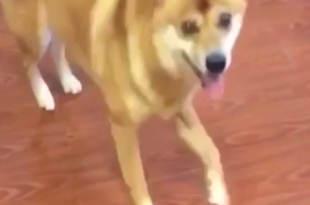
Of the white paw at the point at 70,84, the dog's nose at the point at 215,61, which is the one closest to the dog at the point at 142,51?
the dog's nose at the point at 215,61

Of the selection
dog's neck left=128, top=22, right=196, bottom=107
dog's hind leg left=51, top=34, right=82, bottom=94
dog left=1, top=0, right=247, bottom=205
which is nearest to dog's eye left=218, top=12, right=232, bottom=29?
dog left=1, top=0, right=247, bottom=205

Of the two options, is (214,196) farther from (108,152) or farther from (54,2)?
(54,2)

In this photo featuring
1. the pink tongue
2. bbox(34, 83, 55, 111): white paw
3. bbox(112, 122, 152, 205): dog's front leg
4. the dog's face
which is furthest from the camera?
bbox(34, 83, 55, 111): white paw

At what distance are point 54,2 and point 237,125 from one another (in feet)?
1.96

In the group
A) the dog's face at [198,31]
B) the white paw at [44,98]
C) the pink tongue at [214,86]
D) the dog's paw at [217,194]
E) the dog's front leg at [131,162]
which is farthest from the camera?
the white paw at [44,98]

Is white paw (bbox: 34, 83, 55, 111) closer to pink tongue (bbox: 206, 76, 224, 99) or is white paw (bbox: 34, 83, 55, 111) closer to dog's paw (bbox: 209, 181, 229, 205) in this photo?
dog's paw (bbox: 209, 181, 229, 205)

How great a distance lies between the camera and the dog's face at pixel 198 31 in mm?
1203

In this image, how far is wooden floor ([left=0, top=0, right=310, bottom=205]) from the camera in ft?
5.38

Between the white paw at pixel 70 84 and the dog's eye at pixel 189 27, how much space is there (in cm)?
72

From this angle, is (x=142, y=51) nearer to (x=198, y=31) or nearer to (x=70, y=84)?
(x=198, y=31)

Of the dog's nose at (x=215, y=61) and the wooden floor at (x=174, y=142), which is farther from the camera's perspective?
the wooden floor at (x=174, y=142)

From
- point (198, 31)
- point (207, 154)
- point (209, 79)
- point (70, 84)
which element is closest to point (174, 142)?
point (207, 154)

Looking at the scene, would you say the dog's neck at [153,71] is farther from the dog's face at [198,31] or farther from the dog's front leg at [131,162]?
the dog's front leg at [131,162]

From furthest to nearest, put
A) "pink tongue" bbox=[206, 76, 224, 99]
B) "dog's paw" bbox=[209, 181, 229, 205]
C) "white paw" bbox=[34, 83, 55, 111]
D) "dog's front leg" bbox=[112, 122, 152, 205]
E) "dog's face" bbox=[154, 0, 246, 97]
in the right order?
1. "white paw" bbox=[34, 83, 55, 111]
2. "dog's paw" bbox=[209, 181, 229, 205]
3. "dog's front leg" bbox=[112, 122, 152, 205]
4. "pink tongue" bbox=[206, 76, 224, 99]
5. "dog's face" bbox=[154, 0, 246, 97]
